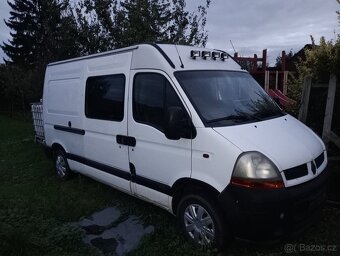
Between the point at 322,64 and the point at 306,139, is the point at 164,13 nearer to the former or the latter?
the point at 322,64

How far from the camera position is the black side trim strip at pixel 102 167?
5.36m

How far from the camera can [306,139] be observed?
14.3 feet

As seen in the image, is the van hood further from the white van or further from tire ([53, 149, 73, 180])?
tire ([53, 149, 73, 180])

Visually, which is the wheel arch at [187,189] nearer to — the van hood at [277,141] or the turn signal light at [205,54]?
the van hood at [277,141]

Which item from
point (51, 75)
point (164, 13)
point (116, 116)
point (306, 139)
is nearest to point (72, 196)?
point (116, 116)

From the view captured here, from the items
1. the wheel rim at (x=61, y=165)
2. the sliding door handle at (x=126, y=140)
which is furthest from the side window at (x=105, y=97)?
the wheel rim at (x=61, y=165)

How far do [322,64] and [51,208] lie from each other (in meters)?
4.99

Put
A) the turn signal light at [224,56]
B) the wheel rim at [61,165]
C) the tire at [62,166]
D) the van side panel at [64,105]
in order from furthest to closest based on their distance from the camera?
1. the wheel rim at [61,165]
2. the tire at [62,166]
3. the van side panel at [64,105]
4. the turn signal light at [224,56]

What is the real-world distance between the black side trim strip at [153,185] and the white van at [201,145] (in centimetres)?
1

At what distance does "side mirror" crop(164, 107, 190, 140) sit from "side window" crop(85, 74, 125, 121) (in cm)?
119

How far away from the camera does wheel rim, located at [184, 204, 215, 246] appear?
414cm

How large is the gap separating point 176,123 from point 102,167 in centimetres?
216

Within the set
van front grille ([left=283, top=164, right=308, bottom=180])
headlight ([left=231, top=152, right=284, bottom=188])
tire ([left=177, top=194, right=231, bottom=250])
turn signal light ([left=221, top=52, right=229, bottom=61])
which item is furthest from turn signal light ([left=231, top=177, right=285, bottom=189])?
turn signal light ([left=221, top=52, right=229, bottom=61])

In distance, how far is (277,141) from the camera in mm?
4020
